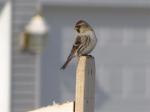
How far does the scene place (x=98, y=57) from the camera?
1065cm

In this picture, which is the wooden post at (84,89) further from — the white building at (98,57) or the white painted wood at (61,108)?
the white building at (98,57)

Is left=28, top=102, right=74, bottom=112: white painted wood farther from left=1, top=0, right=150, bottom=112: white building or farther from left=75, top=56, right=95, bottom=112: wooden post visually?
left=1, top=0, right=150, bottom=112: white building

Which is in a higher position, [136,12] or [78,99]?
[136,12]

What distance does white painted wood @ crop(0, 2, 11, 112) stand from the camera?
34.0 ft

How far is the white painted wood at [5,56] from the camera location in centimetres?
1038

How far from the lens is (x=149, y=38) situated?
427 inches

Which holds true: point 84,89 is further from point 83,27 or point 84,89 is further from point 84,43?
point 83,27

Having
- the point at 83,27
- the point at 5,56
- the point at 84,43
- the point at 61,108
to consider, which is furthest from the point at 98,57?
the point at 61,108

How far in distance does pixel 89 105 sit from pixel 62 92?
306 inches

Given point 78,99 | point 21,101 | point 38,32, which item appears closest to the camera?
point 78,99

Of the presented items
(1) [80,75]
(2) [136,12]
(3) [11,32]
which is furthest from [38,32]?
(1) [80,75]

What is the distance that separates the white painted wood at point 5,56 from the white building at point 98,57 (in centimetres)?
7

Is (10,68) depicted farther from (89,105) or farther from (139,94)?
(89,105)

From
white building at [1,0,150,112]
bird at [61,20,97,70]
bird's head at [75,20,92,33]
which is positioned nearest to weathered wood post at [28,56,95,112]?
bird at [61,20,97,70]
